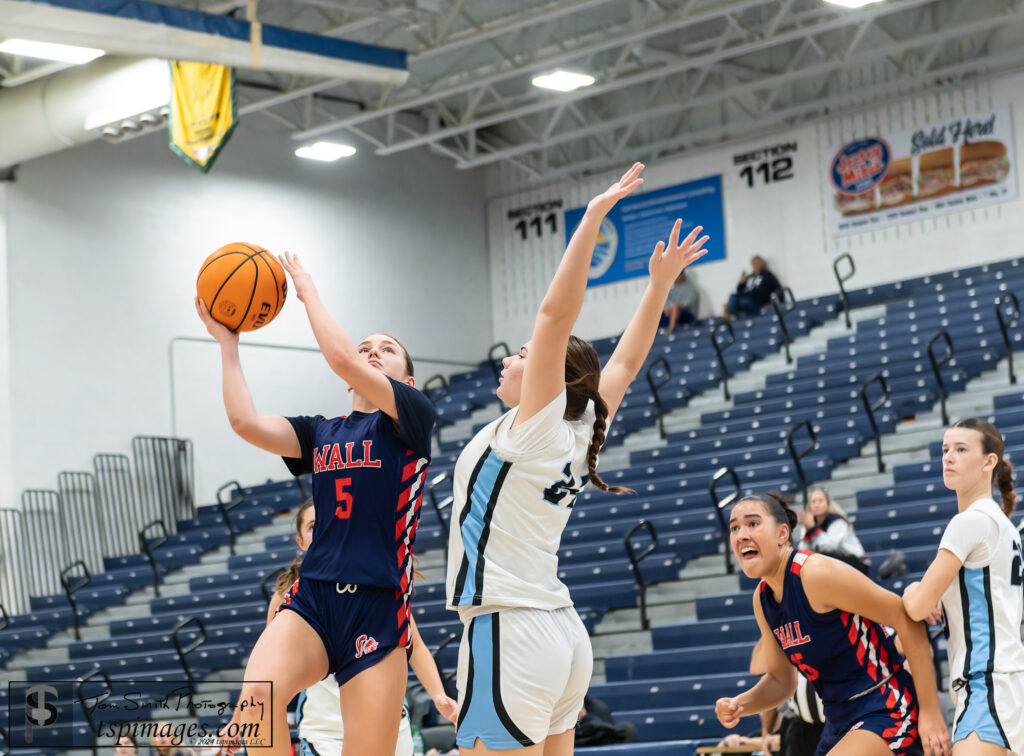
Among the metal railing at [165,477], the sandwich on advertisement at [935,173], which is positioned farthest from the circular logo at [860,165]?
the metal railing at [165,477]

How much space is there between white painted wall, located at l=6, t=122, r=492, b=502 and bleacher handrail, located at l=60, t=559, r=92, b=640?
1.12 meters

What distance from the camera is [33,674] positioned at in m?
13.7

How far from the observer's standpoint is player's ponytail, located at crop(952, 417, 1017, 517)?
4.35m

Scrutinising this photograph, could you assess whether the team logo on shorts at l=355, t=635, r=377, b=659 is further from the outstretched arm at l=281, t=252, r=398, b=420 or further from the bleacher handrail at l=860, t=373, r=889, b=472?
the bleacher handrail at l=860, t=373, r=889, b=472

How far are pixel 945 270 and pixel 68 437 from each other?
450 inches

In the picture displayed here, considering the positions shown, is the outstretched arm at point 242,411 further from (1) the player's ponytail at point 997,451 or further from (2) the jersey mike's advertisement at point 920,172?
(2) the jersey mike's advertisement at point 920,172

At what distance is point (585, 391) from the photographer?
3.56 meters

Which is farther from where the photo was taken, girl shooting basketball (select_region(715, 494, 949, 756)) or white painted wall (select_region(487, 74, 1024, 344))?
white painted wall (select_region(487, 74, 1024, 344))

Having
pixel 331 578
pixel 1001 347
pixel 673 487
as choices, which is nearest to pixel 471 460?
pixel 331 578

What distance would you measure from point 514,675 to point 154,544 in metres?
14.4

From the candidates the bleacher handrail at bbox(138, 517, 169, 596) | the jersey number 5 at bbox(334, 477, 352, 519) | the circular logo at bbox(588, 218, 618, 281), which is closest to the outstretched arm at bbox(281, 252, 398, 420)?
the jersey number 5 at bbox(334, 477, 352, 519)

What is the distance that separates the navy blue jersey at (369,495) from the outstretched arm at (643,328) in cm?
55

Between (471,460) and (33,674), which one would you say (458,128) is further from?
(471,460)

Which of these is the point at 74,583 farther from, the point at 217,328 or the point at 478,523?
the point at 478,523
